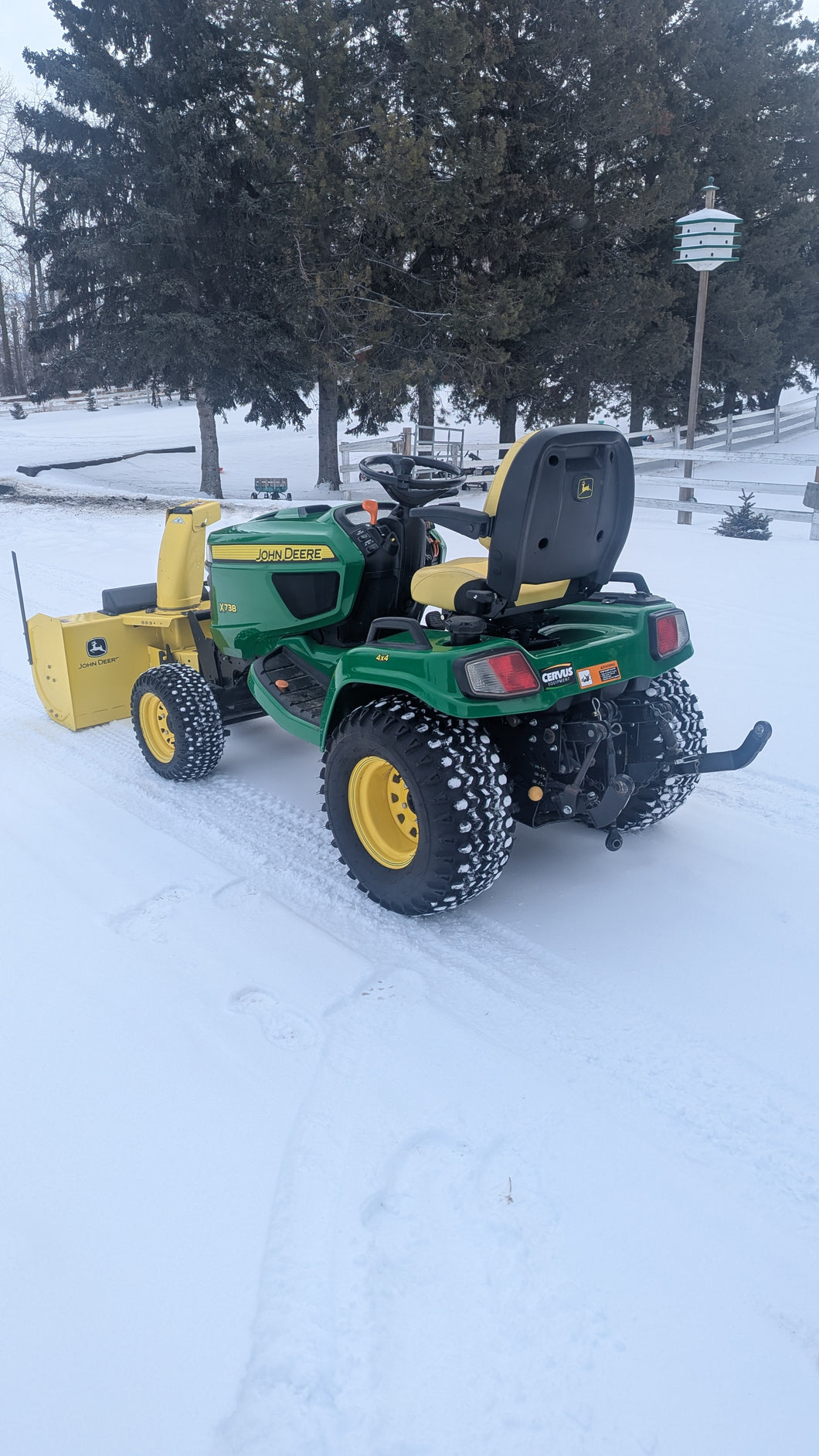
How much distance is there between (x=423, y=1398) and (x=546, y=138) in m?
16.5

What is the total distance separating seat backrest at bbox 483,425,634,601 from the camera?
298 centimetres

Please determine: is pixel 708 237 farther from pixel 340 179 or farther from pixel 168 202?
pixel 168 202

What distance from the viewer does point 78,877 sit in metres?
Result: 3.65

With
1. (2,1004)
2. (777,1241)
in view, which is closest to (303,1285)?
(777,1241)

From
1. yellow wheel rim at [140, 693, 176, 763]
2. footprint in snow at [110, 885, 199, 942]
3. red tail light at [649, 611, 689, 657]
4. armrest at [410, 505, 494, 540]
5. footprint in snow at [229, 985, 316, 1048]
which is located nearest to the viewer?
footprint in snow at [229, 985, 316, 1048]

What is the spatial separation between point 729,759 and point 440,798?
3.82ft

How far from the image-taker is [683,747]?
11.6 feet

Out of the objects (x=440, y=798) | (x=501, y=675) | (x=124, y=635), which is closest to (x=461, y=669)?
(x=501, y=675)

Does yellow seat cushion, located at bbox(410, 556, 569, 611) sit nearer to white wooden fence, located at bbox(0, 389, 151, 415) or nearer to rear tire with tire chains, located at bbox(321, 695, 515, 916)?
rear tire with tire chains, located at bbox(321, 695, 515, 916)

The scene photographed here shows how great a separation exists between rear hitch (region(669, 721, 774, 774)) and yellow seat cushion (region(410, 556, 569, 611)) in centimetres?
76

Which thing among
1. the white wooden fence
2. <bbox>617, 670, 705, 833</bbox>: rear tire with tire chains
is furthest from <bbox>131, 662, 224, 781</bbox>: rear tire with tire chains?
the white wooden fence

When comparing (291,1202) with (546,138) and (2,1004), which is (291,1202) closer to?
(2,1004)

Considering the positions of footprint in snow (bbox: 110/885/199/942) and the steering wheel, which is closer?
footprint in snow (bbox: 110/885/199/942)

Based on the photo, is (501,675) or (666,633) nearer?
(501,675)
